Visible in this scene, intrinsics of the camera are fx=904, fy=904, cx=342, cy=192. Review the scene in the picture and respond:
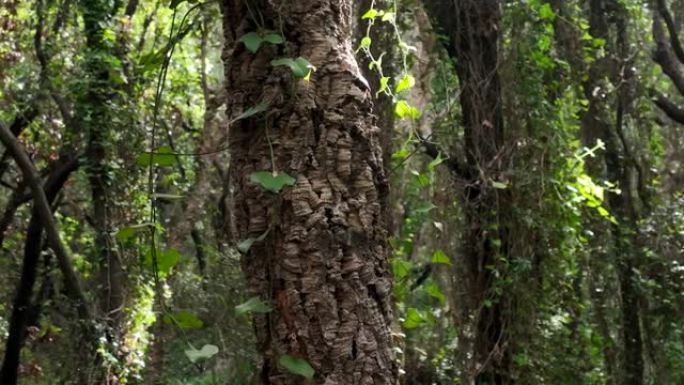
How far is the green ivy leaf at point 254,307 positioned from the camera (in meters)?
1.55

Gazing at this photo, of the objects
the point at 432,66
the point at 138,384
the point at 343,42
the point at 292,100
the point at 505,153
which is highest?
the point at 432,66

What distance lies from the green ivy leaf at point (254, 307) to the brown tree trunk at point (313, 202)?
24 millimetres

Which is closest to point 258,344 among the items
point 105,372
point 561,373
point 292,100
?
point 292,100

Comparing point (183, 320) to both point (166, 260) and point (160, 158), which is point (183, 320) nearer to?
point (166, 260)

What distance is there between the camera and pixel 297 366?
1.52 m

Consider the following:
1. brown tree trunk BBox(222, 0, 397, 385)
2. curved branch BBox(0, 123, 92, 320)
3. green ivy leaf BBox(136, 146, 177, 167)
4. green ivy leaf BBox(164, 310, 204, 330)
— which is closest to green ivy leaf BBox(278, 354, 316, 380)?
brown tree trunk BBox(222, 0, 397, 385)

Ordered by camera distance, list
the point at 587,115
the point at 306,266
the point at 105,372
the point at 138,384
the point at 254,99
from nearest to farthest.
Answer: the point at 306,266
the point at 254,99
the point at 105,372
the point at 138,384
the point at 587,115

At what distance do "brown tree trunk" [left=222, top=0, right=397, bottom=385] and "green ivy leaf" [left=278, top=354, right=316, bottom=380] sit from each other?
0.10 feet

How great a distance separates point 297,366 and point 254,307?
5.0 inches

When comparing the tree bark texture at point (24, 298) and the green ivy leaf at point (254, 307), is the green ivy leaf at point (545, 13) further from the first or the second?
the green ivy leaf at point (254, 307)

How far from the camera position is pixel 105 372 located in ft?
24.2

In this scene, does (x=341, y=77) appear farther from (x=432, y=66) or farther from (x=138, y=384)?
(x=138, y=384)

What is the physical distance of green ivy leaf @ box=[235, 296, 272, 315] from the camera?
1.55 metres

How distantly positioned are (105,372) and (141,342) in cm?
81
